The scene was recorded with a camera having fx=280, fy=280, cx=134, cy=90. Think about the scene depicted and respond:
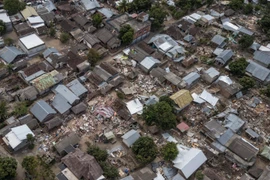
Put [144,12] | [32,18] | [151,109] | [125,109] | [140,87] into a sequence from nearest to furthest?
[151,109]
[125,109]
[140,87]
[32,18]
[144,12]

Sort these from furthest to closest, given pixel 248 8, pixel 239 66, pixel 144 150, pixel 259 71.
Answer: pixel 248 8, pixel 259 71, pixel 239 66, pixel 144 150

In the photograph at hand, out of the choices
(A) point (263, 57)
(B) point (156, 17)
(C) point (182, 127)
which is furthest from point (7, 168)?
(A) point (263, 57)

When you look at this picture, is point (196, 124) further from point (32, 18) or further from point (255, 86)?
point (32, 18)

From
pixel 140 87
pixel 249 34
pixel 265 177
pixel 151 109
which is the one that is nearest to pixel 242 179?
pixel 265 177

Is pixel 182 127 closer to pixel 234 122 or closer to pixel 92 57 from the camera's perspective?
pixel 234 122

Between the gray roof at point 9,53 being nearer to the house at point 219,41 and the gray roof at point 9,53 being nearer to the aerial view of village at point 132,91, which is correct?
the aerial view of village at point 132,91

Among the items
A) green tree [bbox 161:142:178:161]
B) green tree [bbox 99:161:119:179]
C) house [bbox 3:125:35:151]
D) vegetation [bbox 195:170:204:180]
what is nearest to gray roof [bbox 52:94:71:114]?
house [bbox 3:125:35:151]
